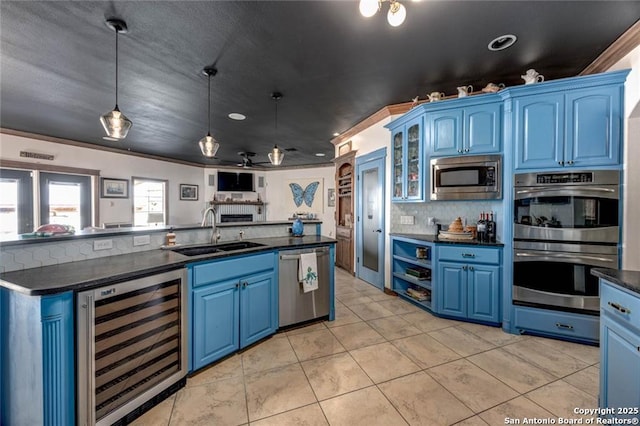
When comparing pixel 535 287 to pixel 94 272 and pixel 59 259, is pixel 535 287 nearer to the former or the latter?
pixel 94 272

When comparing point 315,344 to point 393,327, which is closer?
point 315,344

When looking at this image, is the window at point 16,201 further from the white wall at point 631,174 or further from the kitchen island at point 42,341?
the white wall at point 631,174

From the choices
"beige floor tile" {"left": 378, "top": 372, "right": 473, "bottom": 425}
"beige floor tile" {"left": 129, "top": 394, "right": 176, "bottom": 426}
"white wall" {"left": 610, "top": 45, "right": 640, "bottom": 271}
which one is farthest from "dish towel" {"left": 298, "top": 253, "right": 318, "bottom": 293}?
"white wall" {"left": 610, "top": 45, "right": 640, "bottom": 271}

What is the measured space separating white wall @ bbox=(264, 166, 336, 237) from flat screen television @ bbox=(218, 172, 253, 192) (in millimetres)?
593

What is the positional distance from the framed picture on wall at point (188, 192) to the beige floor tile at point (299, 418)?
7344mm

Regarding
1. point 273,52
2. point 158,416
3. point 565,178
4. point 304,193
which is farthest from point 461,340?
point 304,193

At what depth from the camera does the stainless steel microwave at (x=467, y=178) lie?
2938 millimetres

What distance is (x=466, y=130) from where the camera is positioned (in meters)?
3.09

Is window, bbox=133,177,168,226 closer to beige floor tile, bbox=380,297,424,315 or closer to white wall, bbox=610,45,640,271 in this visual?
beige floor tile, bbox=380,297,424,315

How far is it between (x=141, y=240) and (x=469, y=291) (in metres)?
3.27

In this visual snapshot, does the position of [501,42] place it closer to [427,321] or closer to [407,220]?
[407,220]

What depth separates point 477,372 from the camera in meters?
2.09

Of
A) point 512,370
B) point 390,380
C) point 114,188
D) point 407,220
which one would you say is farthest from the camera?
point 114,188

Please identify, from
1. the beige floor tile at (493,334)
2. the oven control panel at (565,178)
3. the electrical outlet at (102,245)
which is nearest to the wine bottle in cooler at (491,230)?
the oven control panel at (565,178)
